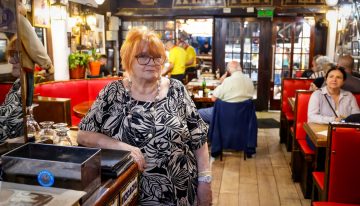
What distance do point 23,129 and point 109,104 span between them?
1.22ft

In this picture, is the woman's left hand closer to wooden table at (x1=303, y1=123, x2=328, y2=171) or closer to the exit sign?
wooden table at (x1=303, y1=123, x2=328, y2=171)

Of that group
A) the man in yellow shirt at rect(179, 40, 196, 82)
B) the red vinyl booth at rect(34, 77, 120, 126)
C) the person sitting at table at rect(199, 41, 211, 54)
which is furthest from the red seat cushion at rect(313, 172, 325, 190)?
the person sitting at table at rect(199, 41, 211, 54)

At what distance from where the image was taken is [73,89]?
5617 mm

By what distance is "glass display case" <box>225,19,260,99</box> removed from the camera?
338 inches

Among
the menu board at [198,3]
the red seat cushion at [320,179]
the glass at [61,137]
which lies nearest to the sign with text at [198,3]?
the menu board at [198,3]

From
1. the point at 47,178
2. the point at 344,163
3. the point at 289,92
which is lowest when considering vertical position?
the point at 344,163

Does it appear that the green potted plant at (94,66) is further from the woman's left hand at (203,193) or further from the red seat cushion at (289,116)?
the woman's left hand at (203,193)

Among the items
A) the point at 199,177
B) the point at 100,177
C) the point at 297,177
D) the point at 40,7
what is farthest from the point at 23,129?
the point at 40,7

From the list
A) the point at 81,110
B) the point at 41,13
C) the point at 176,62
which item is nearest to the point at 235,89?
the point at 81,110

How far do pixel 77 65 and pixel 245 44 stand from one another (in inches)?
169

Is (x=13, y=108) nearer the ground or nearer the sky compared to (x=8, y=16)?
nearer the ground

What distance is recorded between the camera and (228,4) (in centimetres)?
821

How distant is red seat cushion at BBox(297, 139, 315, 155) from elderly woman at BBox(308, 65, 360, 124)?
0.32 meters

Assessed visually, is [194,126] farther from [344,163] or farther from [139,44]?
[344,163]
